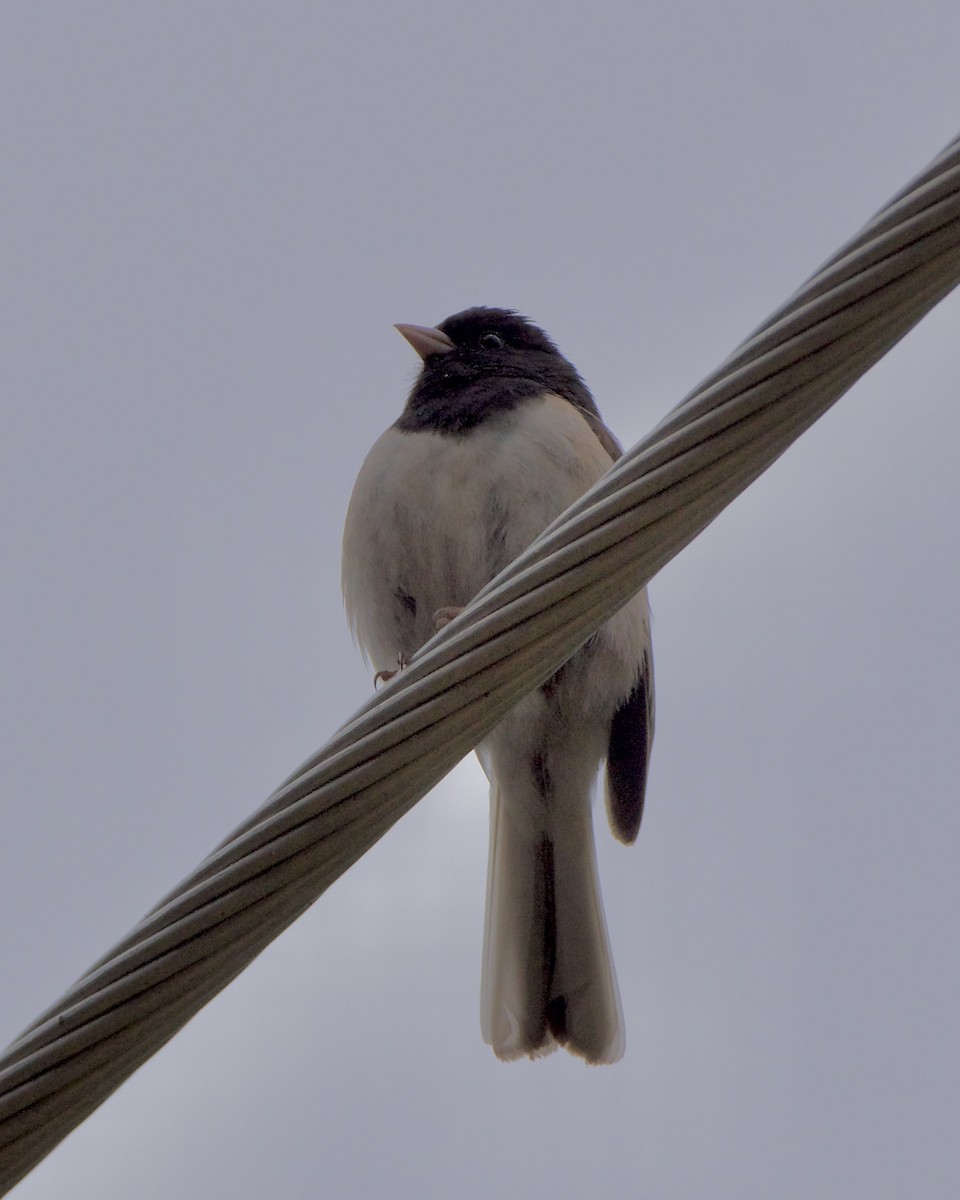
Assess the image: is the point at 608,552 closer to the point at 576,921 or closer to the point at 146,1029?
the point at 146,1029

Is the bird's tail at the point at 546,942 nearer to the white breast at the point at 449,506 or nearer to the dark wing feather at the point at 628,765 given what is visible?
the dark wing feather at the point at 628,765

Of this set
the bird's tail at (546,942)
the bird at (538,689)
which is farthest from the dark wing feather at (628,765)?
the bird's tail at (546,942)

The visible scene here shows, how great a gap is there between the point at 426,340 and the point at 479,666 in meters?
Answer: 2.43

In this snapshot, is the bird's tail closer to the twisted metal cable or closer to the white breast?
the white breast

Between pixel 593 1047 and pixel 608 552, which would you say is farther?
pixel 593 1047

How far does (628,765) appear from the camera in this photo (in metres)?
3.38

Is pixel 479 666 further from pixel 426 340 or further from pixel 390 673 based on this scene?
pixel 426 340

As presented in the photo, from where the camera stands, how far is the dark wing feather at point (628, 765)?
3.37 m

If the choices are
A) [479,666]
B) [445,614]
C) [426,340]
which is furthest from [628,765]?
[479,666]

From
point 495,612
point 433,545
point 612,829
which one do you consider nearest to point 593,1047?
point 612,829

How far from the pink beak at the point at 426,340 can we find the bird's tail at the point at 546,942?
1.09m

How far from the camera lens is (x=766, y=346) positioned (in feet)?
4.09

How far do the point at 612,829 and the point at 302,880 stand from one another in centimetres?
225

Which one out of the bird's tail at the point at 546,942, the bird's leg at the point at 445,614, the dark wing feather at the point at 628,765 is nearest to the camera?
the bird's leg at the point at 445,614
